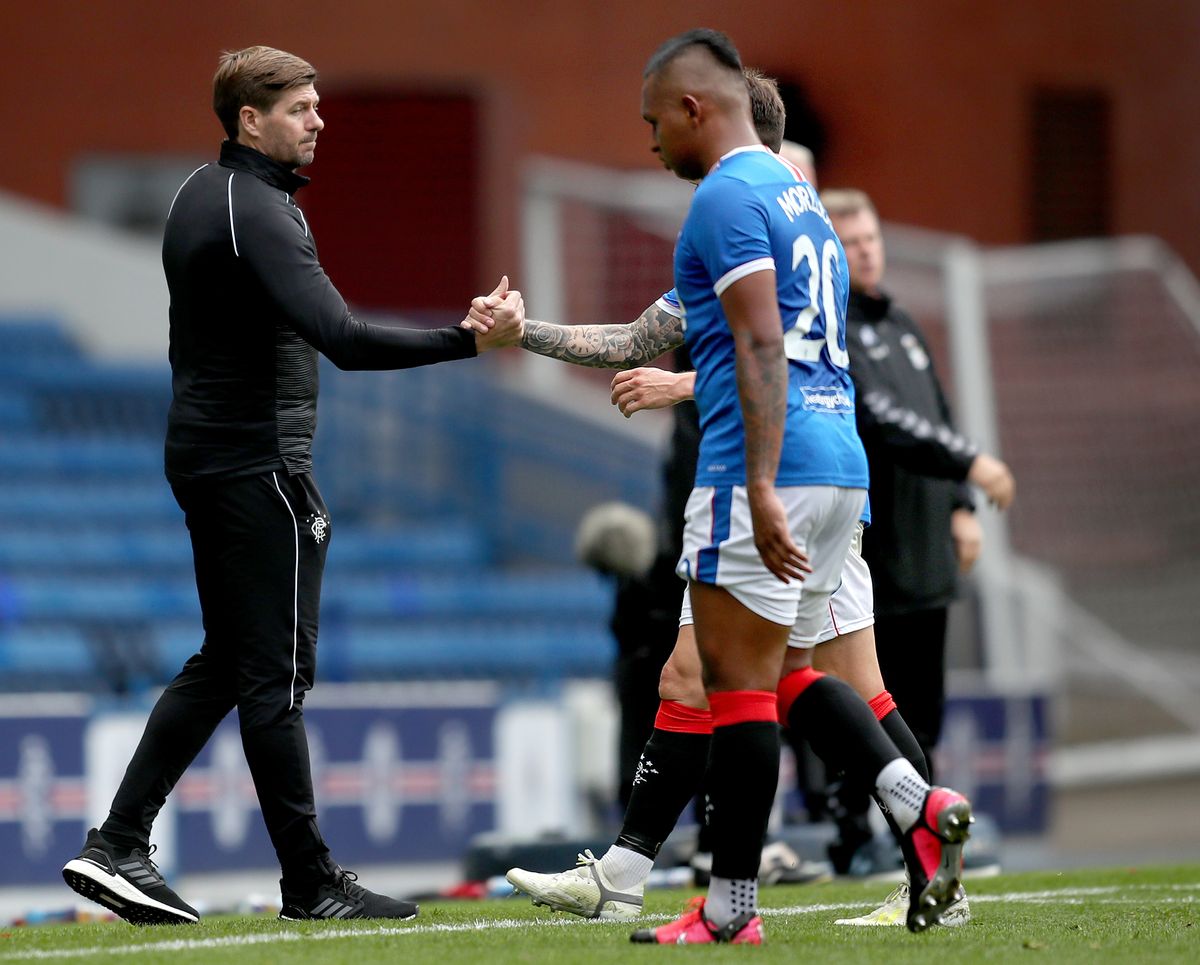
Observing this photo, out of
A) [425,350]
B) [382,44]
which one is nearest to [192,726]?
[425,350]

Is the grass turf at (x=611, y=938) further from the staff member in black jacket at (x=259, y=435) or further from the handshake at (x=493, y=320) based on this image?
the handshake at (x=493, y=320)

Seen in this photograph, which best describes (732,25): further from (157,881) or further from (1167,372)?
(157,881)

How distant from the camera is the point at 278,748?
4.81m

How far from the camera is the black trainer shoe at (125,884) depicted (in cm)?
482

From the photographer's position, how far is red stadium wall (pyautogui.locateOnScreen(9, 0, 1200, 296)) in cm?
1730

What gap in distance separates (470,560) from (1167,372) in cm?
514

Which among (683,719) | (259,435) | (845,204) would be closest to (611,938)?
(683,719)

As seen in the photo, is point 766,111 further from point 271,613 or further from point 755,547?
point 271,613

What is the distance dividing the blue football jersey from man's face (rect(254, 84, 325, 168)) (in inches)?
43.9

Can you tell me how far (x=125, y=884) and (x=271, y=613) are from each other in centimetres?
76

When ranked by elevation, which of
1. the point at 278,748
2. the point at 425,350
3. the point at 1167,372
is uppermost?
the point at 1167,372

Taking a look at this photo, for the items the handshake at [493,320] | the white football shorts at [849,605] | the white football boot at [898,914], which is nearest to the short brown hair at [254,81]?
the handshake at [493,320]

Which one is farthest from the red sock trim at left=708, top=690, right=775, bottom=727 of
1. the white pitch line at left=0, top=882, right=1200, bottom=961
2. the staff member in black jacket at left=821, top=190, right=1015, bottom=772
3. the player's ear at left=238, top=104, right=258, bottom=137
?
the staff member in black jacket at left=821, top=190, right=1015, bottom=772

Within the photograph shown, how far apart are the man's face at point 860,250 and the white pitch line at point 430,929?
1901 mm
